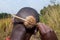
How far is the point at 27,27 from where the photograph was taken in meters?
1.41

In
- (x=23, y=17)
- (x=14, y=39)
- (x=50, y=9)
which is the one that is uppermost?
(x=50, y=9)

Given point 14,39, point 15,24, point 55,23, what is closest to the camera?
point 14,39

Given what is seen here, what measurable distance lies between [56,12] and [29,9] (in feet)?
18.2

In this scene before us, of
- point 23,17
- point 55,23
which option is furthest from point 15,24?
point 55,23

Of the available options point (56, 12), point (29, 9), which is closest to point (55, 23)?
point (56, 12)

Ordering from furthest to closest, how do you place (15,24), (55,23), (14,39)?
(55,23) → (15,24) → (14,39)

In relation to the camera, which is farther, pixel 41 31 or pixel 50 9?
pixel 50 9

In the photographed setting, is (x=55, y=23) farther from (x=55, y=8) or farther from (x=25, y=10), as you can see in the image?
(x=25, y=10)

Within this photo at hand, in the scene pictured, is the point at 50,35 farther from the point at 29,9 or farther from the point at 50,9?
the point at 50,9

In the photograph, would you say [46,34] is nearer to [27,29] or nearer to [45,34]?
[45,34]

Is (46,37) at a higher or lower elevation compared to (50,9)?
lower

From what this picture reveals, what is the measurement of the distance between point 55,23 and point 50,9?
0.61 metres

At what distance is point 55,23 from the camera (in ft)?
22.4

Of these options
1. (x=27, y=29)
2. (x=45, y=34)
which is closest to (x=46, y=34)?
(x=45, y=34)
